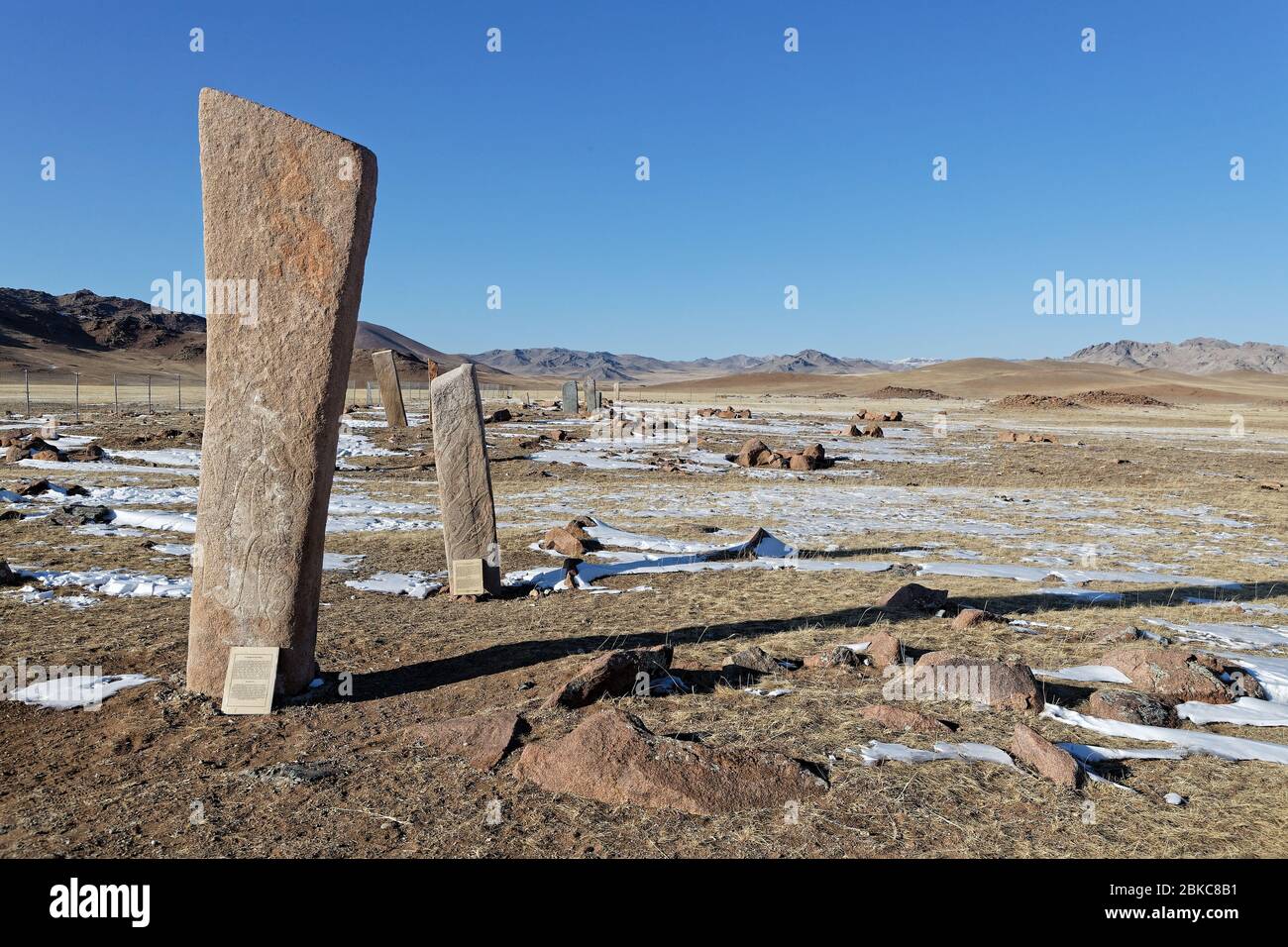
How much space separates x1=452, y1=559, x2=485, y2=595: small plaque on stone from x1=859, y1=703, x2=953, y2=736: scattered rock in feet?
15.8

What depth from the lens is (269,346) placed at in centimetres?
538

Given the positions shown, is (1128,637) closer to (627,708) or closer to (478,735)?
(627,708)

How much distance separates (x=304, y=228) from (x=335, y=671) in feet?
9.97

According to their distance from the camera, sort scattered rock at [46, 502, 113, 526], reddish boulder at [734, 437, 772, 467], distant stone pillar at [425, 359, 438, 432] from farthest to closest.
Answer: reddish boulder at [734, 437, 772, 467], scattered rock at [46, 502, 113, 526], distant stone pillar at [425, 359, 438, 432]

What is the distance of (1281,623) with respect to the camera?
7.84 metres

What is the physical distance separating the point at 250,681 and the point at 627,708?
239 cm

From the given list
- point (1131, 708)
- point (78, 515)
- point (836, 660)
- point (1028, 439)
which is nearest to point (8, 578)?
point (78, 515)

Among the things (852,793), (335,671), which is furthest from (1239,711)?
(335,671)

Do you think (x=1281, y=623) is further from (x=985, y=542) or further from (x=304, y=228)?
(x=304, y=228)

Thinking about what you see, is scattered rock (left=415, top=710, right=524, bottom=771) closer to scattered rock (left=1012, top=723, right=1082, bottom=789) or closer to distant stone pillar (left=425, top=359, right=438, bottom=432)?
scattered rock (left=1012, top=723, right=1082, bottom=789)

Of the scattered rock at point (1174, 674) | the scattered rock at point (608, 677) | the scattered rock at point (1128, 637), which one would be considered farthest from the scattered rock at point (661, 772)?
the scattered rock at point (1128, 637)

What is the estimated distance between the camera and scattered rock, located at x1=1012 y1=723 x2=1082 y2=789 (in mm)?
4215

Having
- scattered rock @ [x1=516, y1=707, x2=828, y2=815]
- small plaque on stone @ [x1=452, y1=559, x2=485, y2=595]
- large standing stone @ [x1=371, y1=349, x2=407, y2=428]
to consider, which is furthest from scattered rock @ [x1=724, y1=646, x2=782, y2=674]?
large standing stone @ [x1=371, y1=349, x2=407, y2=428]

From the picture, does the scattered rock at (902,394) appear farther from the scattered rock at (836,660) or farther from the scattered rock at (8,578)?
the scattered rock at (8,578)
